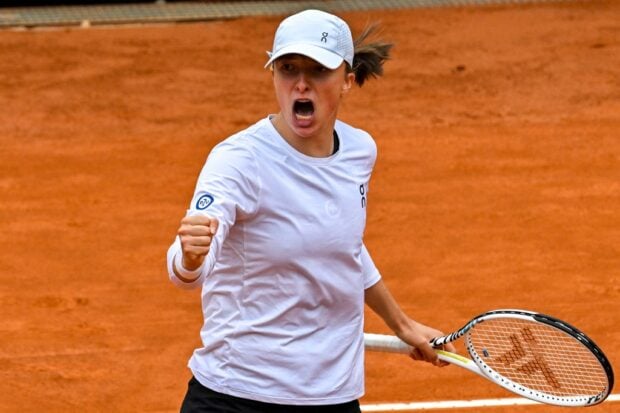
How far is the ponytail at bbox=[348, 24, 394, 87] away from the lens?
537cm

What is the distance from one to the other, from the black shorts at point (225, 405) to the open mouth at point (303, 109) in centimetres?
103

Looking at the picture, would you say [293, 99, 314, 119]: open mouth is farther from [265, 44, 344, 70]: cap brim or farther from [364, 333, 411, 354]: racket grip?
[364, 333, 411, 354]: racket grip

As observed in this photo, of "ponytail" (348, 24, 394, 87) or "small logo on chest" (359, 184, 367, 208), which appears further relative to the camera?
"ponytail" (348, 24, 394, 87)

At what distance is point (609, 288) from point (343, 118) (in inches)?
164

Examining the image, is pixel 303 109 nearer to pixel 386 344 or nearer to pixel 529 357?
pixel 386 344

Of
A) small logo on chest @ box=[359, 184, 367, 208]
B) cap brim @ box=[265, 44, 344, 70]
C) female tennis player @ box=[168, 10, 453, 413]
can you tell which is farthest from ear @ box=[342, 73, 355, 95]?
small logo on chest @ box=[359, 184, 367, 208]

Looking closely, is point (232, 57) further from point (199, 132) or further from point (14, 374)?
point (14, 374)

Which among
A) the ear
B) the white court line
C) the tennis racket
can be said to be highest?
the ear

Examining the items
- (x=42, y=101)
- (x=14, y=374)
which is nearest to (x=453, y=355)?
(x=14, y=374)

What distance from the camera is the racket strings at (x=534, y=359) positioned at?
5715 mm

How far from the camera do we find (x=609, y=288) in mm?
9570

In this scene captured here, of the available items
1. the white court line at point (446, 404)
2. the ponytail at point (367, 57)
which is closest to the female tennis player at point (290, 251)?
the ponytail at point (367, 57)

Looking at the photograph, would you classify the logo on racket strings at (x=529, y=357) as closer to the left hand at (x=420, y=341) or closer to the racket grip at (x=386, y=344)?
the left hand at (x=420, y=341)

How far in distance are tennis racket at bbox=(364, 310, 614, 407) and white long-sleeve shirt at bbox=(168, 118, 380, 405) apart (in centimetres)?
63
